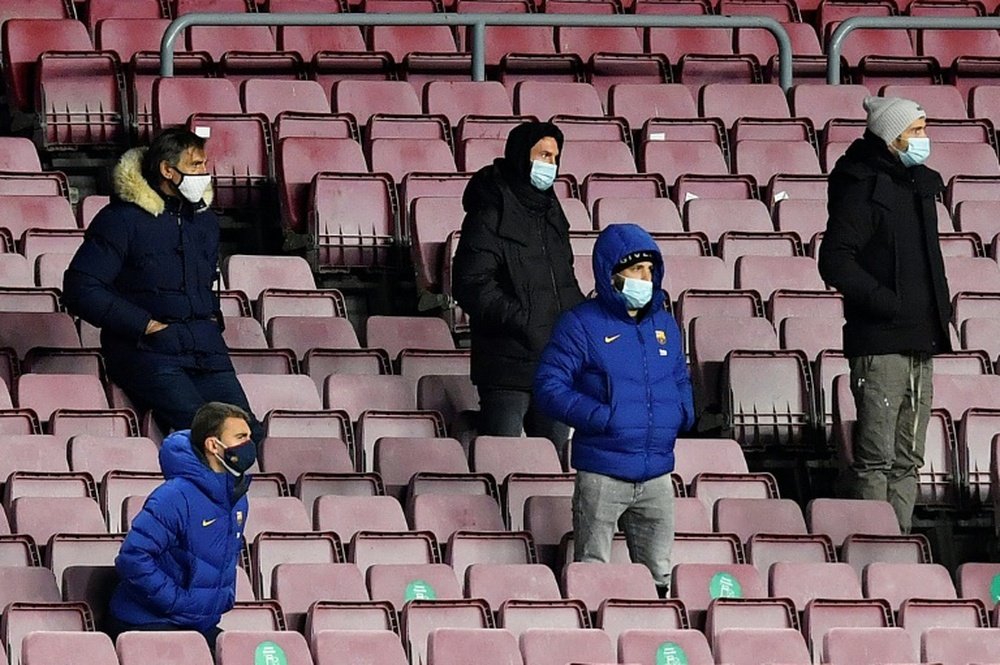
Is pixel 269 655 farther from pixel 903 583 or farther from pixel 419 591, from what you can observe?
pixel 903 583

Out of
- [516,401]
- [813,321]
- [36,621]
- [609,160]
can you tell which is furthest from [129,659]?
[609,160]

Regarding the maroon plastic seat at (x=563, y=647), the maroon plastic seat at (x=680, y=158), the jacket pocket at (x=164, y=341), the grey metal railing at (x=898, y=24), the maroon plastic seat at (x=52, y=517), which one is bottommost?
the maroon plastic seat at (x=563, y=647)

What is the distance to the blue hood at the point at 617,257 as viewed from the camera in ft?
21.8

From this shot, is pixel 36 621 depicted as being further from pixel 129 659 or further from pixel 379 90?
pixel 379 90

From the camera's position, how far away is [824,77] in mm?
10688

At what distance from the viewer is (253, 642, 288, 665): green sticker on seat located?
567 cm

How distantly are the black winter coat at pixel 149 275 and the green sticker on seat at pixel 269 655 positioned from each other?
1553 mm

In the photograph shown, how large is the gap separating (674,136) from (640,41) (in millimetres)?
1121

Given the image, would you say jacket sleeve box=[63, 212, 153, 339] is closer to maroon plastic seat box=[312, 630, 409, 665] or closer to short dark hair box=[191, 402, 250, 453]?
short dark hair box=[191, 402, 250, 453]

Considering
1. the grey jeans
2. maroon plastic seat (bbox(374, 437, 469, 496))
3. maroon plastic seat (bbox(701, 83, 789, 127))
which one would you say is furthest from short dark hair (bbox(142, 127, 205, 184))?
maroon plastic seat (bbox(701, 83, 789, 127))

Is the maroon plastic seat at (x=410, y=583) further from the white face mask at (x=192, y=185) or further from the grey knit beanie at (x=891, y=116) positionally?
the grey knit beanie at (x=891, y=116)

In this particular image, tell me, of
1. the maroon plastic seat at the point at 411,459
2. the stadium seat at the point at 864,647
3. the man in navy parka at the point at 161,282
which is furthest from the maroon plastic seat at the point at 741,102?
the stadium seat at the point at 864,647

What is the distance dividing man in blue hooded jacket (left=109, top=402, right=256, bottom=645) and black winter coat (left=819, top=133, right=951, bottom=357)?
7.07 ft

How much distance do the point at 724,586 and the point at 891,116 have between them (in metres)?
1.67
